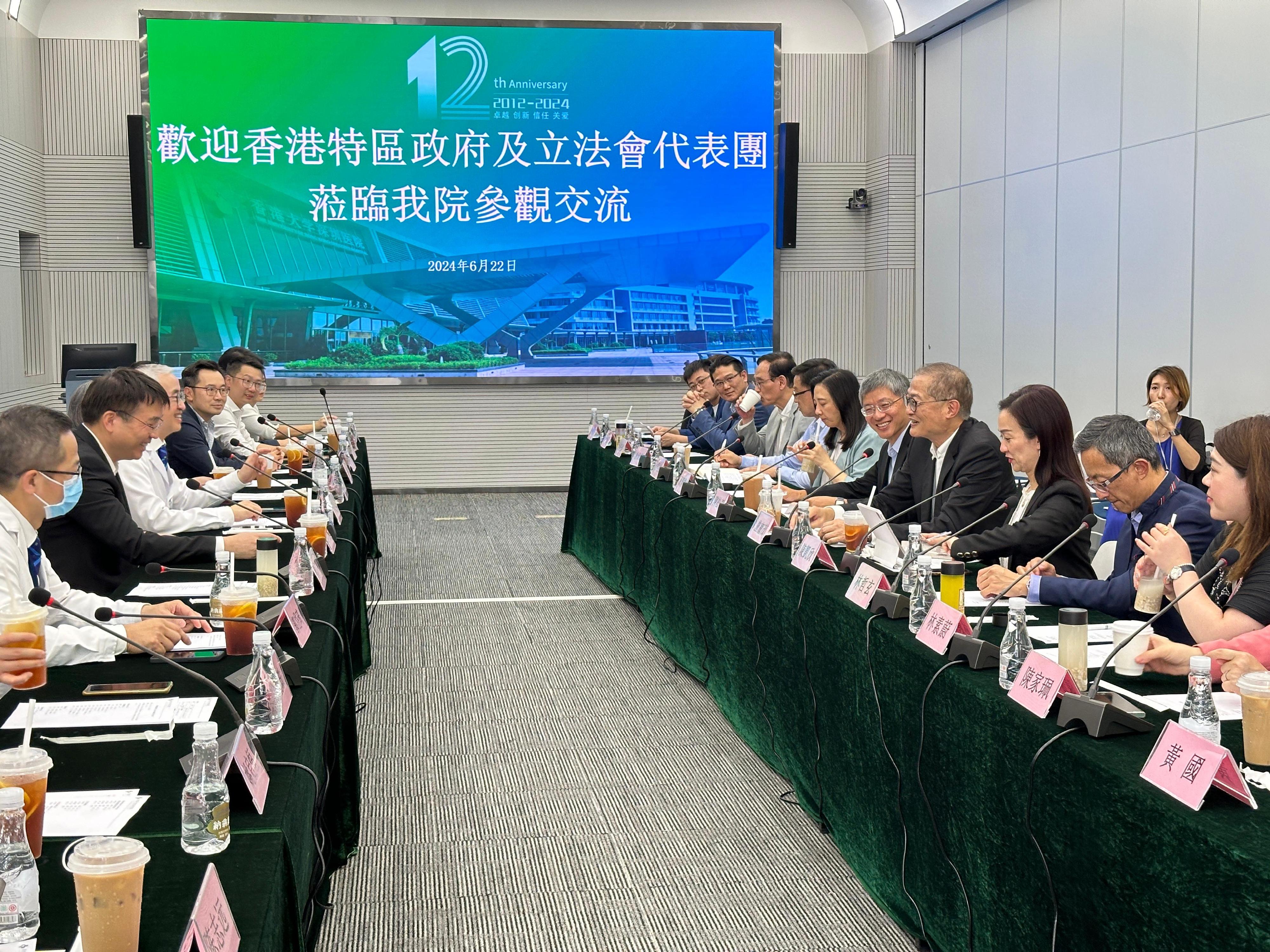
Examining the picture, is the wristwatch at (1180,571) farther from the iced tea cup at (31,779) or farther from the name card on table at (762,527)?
the iced tea cup at (31,779)

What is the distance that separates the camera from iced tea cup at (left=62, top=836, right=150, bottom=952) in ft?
3.83

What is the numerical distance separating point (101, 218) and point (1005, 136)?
6084mm

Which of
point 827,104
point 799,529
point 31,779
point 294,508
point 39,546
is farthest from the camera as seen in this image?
point 827,104

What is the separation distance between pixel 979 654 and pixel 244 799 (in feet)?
4.08

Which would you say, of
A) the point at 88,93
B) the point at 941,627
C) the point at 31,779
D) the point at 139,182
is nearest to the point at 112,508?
the point at 31,779

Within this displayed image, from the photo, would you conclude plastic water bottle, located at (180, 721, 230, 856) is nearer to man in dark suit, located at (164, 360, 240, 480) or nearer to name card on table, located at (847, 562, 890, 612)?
name card on table, located at (847, 562, 890, 612)

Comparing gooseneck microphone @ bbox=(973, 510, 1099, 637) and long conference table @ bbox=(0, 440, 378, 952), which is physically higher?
gooseneck microphone @ bbox=(973, 510, 1099, 637)

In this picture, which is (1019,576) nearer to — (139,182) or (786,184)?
(786,184)

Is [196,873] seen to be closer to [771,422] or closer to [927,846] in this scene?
[927,846]

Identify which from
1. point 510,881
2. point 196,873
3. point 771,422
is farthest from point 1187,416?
point 196,873

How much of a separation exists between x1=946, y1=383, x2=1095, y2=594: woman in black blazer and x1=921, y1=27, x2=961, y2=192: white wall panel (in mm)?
5571

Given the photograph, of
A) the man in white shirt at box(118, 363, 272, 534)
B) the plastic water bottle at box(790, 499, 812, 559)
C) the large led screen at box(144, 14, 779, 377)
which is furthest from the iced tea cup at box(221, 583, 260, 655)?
the large led screen at box(144, 14, 779, 377)

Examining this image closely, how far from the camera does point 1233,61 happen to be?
5484 mm

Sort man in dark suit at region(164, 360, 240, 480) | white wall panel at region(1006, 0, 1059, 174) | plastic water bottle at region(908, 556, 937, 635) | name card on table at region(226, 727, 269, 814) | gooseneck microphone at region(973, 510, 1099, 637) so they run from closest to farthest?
name card on table at region(226, 727, 269, 814) < gooseneck microphone at region(973, 510, 1099, 637) < plastic water bottle at region(908, 556, 937, 635) < man in dark suit at region(164, 360, 240, 480) < white wall panel at region(1006, 0, 1059, 174)
